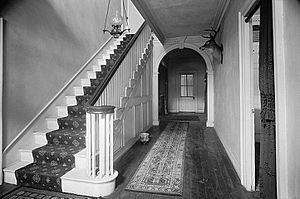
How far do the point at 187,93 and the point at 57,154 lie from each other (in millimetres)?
9605

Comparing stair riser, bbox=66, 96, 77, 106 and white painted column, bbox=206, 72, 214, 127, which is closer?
stair riser, bbox=66, 96, 77, 106

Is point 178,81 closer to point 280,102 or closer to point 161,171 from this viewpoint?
point 161,171

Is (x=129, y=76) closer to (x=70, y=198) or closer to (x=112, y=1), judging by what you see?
(x=70, y=198)

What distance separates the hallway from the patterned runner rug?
8cm

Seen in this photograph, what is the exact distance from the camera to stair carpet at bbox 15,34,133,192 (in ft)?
7.56

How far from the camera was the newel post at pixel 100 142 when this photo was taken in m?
2.21

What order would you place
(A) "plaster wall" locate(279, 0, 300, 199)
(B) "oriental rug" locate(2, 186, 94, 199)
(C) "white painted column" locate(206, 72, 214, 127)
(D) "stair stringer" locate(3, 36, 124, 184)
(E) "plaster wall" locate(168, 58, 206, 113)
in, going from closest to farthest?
(A) "plaster wall" locate(279, 0, 300, 199)
(B) "oriental rug" locate(2, 186, 94, 199)
(D) "stair stringer" locate(3, 36, 124, 184)
(C) "white painted column" locate(206, 72, 214, 127)
(E) "plaster wall" locate(168, 58, 206, 113)

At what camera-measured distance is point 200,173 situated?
2.68 meters

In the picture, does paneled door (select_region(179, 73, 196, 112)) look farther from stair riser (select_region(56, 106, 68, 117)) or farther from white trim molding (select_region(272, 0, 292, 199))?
white trim molding (select_region(272, 0, 292, 199))

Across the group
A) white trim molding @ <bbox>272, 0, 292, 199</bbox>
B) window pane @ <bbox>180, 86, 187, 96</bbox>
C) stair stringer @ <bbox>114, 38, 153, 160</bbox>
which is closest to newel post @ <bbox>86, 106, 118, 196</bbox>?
stair stringer @ <bbox>114, 38, 153, 160</bbox>

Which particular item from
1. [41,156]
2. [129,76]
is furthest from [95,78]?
[41,156]

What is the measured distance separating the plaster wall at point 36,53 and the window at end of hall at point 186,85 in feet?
25.2

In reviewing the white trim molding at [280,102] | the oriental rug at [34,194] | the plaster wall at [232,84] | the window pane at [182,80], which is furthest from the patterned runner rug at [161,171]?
the window pane at [182,80]

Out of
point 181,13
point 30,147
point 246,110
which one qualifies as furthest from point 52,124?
point 181,13
